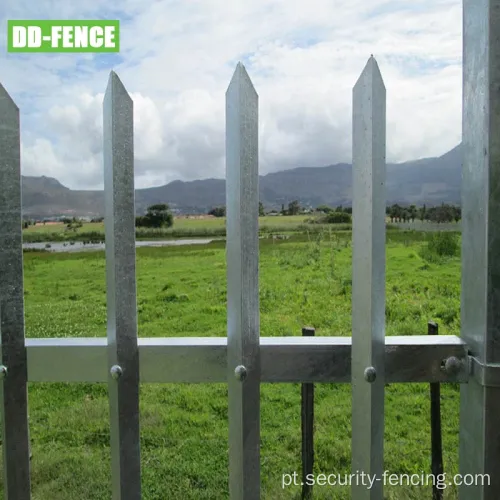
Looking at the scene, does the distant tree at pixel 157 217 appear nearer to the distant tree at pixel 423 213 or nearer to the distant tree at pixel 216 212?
the distant tree at pixel 216 212

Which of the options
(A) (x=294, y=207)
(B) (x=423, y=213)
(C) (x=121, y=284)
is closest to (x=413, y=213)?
(B) (x=423, y=213)

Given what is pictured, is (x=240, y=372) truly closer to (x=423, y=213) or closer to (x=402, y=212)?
(x=402, y=212)

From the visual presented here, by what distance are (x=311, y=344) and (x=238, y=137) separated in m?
0.45

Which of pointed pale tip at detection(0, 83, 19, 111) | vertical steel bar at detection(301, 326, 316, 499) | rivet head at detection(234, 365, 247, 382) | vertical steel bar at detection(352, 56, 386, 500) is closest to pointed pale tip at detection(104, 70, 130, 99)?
pointed pale tip at detection(0, 83, 19, 111)

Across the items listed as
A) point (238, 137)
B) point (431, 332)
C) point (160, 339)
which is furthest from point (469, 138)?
point (431, 332)

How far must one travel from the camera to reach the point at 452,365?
92 cm

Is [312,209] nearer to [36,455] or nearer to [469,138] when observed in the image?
[469,138]

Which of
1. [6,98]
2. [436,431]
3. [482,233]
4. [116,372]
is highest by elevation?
[6,98]

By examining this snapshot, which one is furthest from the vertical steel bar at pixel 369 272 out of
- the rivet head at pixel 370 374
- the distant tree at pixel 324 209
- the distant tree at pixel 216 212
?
the distant tree at pixel 324 209

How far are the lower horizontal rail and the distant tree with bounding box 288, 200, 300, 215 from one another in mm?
792

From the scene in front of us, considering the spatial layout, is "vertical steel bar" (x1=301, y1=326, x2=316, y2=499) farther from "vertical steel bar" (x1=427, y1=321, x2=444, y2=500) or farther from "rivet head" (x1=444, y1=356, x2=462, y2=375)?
"rivet head" (x1=444, y1=356, x2=462, y2=375)

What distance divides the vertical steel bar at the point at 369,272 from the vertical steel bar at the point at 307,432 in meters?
0.83

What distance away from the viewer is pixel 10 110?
0.94 m

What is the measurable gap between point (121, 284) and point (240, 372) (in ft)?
0.99
